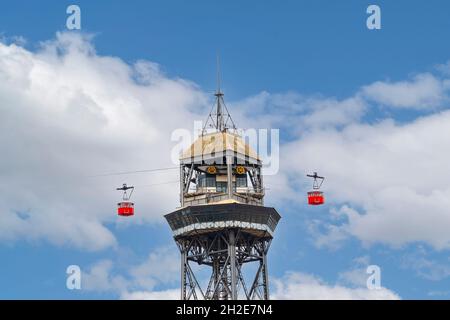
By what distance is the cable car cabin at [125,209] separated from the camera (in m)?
192

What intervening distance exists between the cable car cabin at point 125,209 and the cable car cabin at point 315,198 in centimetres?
3008

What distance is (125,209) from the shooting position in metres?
193

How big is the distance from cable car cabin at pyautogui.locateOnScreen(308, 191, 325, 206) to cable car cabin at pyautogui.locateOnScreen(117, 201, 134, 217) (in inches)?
1184

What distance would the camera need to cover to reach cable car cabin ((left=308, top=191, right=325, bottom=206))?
19738cm

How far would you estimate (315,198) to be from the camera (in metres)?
198

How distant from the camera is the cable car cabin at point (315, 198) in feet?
648

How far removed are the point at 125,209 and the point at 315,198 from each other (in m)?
32.2
